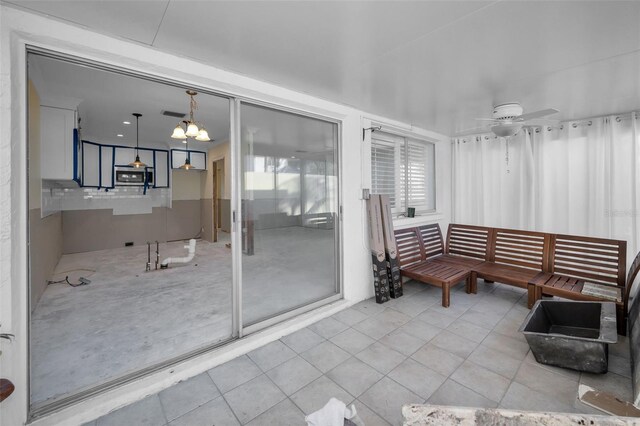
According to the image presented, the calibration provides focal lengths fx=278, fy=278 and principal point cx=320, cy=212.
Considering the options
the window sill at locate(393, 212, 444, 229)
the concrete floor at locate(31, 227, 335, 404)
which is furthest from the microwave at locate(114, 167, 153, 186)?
the window sill at locate(393, 212, 444, 229)

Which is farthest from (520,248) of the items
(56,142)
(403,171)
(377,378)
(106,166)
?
(106,166)

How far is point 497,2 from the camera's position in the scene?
59.1 inches

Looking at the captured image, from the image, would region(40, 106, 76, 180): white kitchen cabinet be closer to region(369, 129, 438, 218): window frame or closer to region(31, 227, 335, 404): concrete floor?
region(31, 227, 335, 404): concrete floor

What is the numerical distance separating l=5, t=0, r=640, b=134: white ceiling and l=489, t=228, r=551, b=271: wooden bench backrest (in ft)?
5.58

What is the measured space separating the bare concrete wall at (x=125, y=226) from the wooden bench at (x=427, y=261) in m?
6.40

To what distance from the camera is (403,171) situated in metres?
4.37

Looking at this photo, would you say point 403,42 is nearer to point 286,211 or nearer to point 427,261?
point 286,211

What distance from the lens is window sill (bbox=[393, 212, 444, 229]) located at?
13.1 feet

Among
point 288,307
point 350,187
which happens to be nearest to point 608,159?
point 350,187

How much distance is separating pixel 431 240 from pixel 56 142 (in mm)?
5276

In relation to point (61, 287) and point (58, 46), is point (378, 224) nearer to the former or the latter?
point (58, 46)

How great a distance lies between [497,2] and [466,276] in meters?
3.00

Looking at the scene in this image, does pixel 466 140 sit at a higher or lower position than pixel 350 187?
higher

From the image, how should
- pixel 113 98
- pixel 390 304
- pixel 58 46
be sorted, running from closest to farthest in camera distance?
pixel 58 46 → pixel 390 304 → pixel 113 98
